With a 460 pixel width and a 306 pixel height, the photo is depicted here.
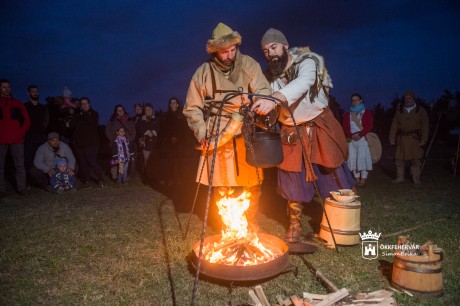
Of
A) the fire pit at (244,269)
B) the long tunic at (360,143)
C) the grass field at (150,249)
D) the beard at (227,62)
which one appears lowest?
the grass field at (150,249)

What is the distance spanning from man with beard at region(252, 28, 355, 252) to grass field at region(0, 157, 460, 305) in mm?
834

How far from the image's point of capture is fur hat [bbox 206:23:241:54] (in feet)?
12.6

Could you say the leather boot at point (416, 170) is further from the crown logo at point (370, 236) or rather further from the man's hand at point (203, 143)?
the man's hand at point (203, 143)

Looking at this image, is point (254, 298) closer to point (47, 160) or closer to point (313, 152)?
point (313, 152)

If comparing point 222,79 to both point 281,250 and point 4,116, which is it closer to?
point 281,250

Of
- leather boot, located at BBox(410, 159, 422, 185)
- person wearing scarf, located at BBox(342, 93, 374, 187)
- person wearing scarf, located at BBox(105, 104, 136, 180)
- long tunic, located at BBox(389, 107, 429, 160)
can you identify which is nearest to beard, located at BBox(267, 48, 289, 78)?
person wearing scarf, located at BBox(342, 93, 374, 187)

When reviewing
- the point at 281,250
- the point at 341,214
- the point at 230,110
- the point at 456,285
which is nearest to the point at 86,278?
the point at 281,250

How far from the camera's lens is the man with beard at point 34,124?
8.85 meters

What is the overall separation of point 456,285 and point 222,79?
10.7ft

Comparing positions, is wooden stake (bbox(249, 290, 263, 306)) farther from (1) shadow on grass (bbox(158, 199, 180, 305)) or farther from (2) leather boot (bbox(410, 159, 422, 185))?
(2) leather boot (bbox(410, 159, 422, 185))

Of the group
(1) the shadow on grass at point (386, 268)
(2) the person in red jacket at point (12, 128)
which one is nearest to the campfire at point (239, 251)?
(1) the shadow on grass at point (386, 268)

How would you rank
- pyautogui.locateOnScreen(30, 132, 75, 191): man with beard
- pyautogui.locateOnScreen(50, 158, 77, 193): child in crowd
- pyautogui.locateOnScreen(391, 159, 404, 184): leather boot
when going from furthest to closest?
pyautogui.locateOnScreen(391, 159, 404, 184): leather boot < pyautogui.locateOnScreen(30, 132, 75, 191): man with beard < pyautogui.locateOnScreen(50, 158, 77, 193): child in crowd

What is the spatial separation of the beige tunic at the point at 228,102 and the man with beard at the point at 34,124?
6.58 metres

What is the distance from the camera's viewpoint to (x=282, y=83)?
4391 millimetres
